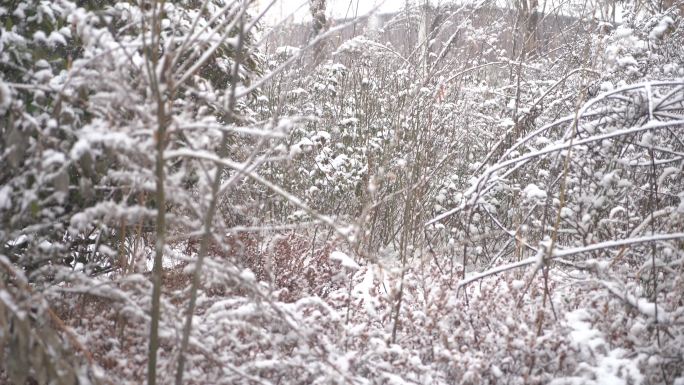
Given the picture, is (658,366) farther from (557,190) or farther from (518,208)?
(518,208)

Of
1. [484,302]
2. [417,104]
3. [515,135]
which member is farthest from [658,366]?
[417,104]

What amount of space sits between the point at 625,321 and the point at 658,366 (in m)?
0.29

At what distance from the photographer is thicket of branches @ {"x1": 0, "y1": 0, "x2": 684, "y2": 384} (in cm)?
136

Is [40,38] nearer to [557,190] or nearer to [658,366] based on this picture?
[658,366]

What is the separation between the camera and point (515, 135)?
447 cm

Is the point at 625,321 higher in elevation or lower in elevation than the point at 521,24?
lower

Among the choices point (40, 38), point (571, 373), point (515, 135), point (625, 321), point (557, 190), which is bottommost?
point (571, 373)

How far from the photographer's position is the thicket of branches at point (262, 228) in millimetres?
1359

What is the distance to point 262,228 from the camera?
133cm

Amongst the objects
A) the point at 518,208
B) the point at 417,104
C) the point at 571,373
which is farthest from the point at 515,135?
A: the point at 571,373

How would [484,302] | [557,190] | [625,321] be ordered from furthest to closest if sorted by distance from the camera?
[557,190]
[484,302]
[625,321]

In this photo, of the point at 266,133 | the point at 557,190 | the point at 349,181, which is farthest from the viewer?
the point at 349,181

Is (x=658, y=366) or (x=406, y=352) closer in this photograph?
(x=658, y=366)

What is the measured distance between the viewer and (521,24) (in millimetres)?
4598
